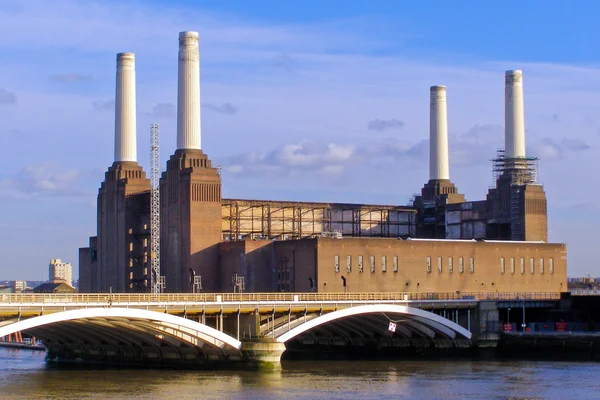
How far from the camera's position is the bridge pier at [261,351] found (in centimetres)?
8669

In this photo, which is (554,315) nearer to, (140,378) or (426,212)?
(426,212)

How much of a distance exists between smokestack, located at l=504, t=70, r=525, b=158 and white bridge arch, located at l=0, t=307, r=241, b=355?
6017 centimetres

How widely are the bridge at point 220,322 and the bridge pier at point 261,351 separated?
0.07 metres

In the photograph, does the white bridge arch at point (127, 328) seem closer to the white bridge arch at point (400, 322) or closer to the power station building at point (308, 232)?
the white bridge arch at point (400, 322)

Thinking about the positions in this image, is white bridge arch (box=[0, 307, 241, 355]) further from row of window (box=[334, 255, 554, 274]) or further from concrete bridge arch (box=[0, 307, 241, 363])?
row of window (box=[334, 255, 554, 274])

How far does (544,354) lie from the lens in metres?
100

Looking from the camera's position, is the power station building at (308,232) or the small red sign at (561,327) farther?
the power station building at (308,232)

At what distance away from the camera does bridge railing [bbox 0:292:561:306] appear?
78.8 metres

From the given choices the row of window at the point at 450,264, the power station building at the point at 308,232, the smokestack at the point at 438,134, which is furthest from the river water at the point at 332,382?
the smokestack at the point at 438,134

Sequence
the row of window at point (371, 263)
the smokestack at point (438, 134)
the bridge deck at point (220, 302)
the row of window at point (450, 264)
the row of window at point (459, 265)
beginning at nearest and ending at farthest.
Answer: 1. the bridge deck at point (220, 302)
2. the row of window at point (371, 263)
3. the row of window at point (450, 264)
4. the row of window at point (459, 265)
5. the smokestack at point (438, 134)

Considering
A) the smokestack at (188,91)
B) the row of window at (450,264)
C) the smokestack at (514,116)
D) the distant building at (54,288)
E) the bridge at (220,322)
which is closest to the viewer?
the bridge at (220,322)

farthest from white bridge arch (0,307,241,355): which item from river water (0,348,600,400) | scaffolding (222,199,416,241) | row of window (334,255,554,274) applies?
scaffolding (222,199,416,241)

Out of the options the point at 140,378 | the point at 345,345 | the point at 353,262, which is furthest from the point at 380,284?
the point at 140,378

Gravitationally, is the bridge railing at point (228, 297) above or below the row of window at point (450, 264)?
below
